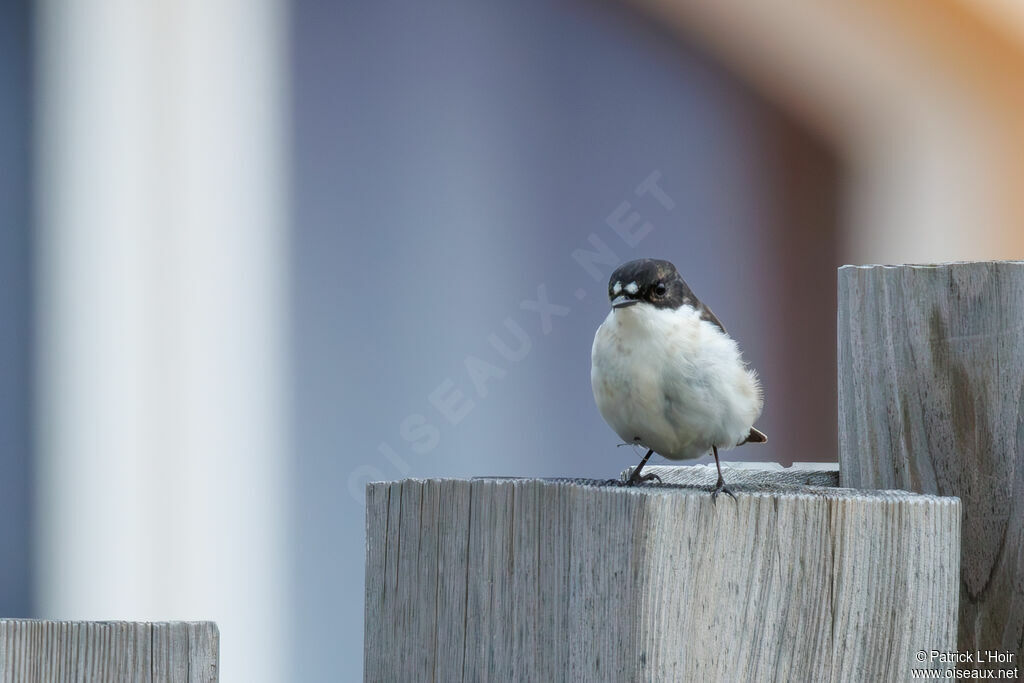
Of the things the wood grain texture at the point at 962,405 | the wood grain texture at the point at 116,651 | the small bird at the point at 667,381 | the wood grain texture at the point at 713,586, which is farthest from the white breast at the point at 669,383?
the wood grain texture at the point at 116,651

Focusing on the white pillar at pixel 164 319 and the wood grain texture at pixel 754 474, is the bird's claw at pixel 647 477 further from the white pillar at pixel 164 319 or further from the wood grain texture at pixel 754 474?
the white pillar at pixel 164 319

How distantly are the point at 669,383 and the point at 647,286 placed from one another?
0.32m

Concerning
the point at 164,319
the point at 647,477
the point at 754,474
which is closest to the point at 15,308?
the point at 164,319

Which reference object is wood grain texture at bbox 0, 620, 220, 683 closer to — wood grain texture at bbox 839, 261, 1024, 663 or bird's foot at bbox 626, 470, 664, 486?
bird's foot at bbox 626, 470, 664, 486

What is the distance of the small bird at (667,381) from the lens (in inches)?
104

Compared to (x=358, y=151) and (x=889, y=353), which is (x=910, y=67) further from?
(x=889, y=353)

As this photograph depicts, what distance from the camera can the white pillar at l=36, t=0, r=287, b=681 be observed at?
4879 mm

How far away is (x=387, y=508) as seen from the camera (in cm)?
214

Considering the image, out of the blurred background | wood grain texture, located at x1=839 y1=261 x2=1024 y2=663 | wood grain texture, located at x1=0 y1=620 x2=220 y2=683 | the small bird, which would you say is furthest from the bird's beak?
the blurred background

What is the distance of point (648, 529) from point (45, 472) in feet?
12.4

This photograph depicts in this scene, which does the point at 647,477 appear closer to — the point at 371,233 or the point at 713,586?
the point at 713,586

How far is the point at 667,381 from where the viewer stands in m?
2.65

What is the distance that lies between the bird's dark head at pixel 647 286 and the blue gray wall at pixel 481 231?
2.48 metres

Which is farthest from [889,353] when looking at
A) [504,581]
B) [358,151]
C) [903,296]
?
[358,151]
